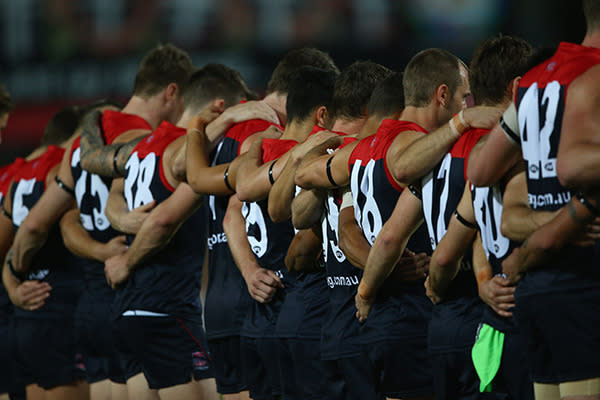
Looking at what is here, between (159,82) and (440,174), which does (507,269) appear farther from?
(159,82)

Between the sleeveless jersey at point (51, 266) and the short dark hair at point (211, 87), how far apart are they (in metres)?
1.87

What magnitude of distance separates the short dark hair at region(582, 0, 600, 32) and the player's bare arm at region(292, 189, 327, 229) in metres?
1.76

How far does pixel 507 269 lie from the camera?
3764mm

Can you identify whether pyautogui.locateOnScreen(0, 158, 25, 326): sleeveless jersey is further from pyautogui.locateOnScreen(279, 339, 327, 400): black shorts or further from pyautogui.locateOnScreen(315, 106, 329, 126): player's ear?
pyautogui.locateOnScreen(279, 339, 327, 400): black shorts

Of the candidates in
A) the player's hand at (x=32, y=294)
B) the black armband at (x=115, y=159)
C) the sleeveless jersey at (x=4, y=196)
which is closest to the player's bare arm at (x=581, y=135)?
the black armband at (x=115, y=159)

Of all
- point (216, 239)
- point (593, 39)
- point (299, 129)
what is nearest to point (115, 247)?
point (216, 239)

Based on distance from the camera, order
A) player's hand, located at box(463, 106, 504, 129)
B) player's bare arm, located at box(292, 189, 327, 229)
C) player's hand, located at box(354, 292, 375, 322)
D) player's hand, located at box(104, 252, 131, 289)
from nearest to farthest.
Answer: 1. player's hand, located at box(463, 106, 504, 129)
2. player's hand, located at box(354, 292, 375, 322)
3. player's bare arm, located at box(292, 189, 327, 229)
4. player's hand, located at box(104, 252, 131, 289)

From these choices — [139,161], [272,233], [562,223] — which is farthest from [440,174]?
[139,161]

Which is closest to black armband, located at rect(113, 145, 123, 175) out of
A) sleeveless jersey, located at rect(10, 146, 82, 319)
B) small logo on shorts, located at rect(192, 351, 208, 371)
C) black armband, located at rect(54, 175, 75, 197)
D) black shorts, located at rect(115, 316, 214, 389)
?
black armband, located at rect(54, 175, 75, 197)

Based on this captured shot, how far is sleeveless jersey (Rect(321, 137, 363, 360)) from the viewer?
4531 mm

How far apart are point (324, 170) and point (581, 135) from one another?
1.61 meters

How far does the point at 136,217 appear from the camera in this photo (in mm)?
6039

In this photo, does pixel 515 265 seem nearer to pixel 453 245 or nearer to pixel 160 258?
pixel 453 245

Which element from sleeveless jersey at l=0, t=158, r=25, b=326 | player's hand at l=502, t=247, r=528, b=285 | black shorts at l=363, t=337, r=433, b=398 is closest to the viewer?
player's hand at l=502, t=247, r=528, b=285
